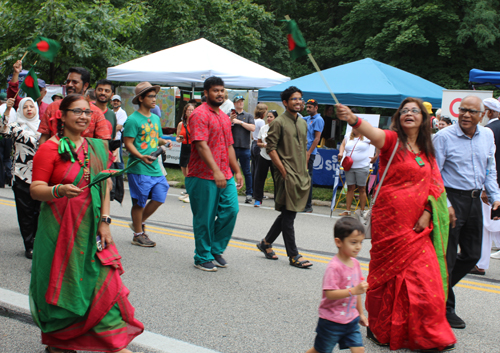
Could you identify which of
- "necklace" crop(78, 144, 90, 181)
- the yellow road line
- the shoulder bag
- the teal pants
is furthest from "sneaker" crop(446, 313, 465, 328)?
"necklace" crop(78, 144, 90, 181)

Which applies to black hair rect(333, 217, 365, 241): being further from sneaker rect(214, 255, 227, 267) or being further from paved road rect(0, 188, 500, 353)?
sneaker rect(214, 255, 227, 267)

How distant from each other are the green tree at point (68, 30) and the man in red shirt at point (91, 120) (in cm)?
1271

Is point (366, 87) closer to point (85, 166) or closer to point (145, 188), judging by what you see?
point (145, 188)

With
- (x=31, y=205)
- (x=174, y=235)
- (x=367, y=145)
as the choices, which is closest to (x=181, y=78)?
(x=367, y=145)

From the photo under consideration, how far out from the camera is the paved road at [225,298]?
3879mm

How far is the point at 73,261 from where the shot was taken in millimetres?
3301

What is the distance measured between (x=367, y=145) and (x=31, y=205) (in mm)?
5890

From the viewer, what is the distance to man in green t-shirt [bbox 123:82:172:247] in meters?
6.38

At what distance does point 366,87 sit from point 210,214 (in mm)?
7618

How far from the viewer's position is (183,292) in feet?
16.2

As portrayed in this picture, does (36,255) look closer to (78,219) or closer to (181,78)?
(78,219)

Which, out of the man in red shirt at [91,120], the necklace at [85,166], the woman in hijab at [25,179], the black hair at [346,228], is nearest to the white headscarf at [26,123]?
the woman in hijab at [25,179]

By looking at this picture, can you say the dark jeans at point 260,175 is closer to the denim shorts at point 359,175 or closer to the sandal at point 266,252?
the denim shorts at point 359,175

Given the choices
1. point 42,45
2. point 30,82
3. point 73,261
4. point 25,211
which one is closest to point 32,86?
point 30,82
